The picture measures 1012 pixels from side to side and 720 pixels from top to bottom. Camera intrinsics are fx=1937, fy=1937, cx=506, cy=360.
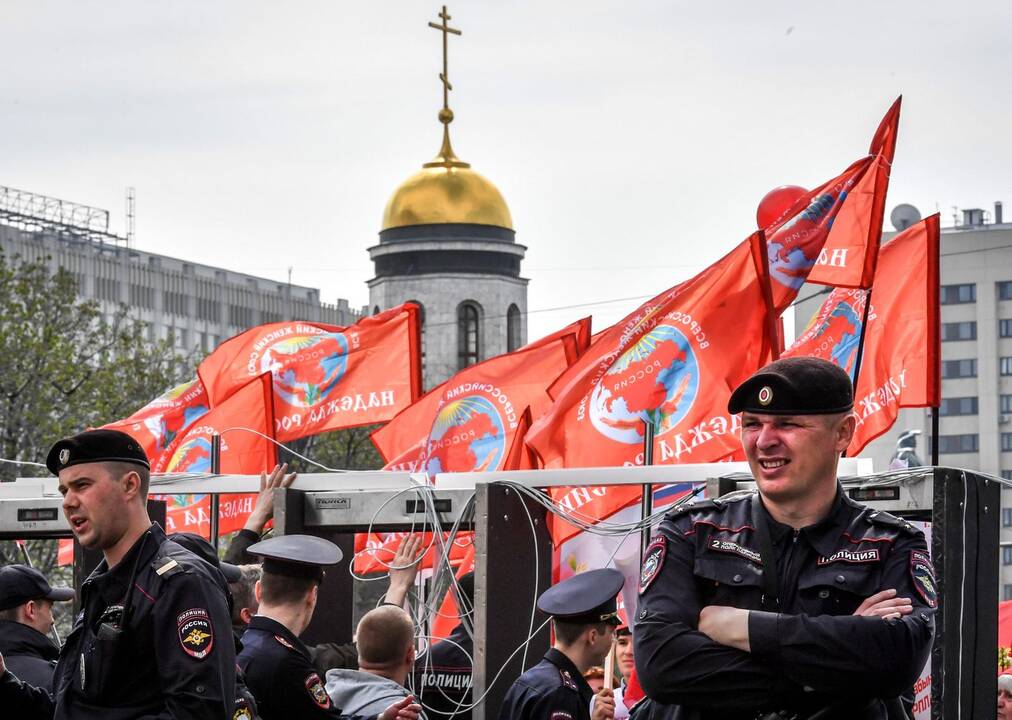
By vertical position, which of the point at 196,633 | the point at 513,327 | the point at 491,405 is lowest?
the point at 196,633

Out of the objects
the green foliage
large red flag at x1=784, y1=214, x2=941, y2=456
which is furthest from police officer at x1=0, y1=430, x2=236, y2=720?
the green foliage

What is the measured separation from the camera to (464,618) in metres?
9.84

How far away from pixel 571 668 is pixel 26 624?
2432 millimetres

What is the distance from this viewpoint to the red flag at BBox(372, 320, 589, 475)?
17891 millimetres

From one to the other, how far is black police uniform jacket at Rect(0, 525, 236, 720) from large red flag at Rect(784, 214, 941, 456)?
8559 millimetres

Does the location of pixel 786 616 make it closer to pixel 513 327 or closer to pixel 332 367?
pixel 332 367

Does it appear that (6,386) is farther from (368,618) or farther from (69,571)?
(368,618)

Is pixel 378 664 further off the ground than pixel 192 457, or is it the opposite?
pixel 192 457

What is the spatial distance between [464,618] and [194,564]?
4.38m

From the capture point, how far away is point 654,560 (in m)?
4.78

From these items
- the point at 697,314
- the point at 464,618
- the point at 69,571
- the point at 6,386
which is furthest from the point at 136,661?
the point at 69,571

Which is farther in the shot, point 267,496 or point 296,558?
point 267,496

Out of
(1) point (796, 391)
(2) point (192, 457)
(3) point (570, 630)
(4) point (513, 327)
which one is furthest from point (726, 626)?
(4) point (513, 327)

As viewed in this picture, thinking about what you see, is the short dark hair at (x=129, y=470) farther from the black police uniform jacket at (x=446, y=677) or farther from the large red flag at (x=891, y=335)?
the large red flag at (x=891, y=335)
